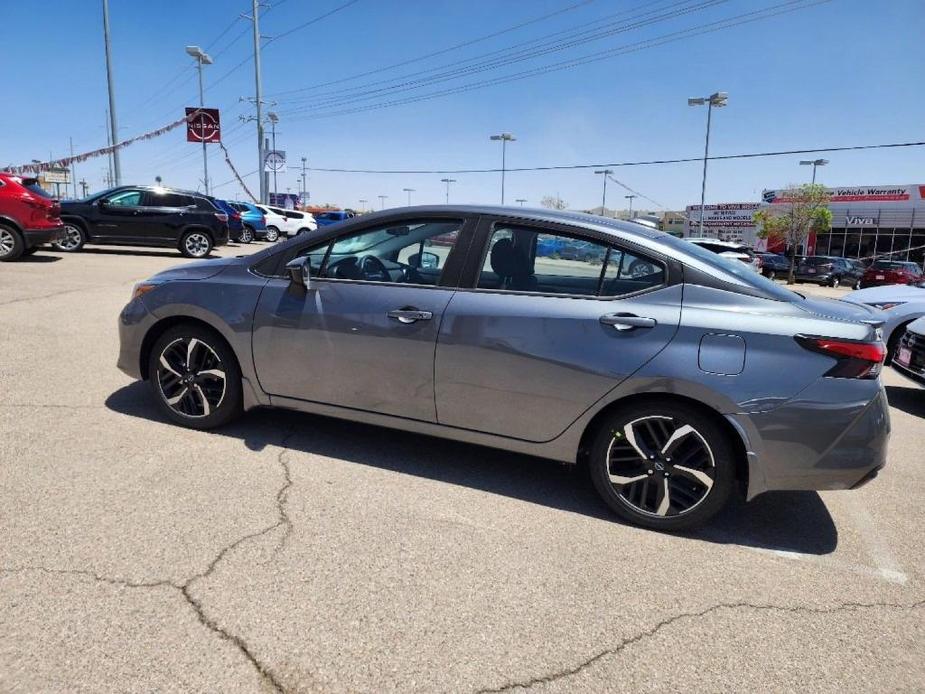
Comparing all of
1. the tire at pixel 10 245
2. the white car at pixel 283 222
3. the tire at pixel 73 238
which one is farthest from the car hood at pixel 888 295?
the white car at pixel 283 222

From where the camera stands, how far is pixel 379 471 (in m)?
3.65

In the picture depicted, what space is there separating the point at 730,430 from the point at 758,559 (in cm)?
62

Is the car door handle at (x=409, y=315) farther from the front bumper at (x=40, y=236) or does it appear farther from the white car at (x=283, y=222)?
the white car at (x=283, y=222)

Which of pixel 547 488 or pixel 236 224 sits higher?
pixel 236 224

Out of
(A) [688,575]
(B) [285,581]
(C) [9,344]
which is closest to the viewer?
(B) [285,581]

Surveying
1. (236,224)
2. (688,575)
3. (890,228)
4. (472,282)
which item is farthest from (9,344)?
(890,228)

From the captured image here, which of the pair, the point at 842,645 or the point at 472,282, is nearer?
the point at 842,645

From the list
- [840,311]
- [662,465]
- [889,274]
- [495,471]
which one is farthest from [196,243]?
[889,274]

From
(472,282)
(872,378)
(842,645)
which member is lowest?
(842,645)

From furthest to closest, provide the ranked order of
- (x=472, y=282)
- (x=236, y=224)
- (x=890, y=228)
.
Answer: (x=890, y=228) < (x=236, y=224) < (x=472, y=282)

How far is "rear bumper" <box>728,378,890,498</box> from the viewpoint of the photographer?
2844 millimetres

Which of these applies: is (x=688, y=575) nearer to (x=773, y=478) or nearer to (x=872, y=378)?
(x=773, y=478)

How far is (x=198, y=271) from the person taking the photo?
416 centimetres

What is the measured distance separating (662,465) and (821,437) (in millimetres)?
719
